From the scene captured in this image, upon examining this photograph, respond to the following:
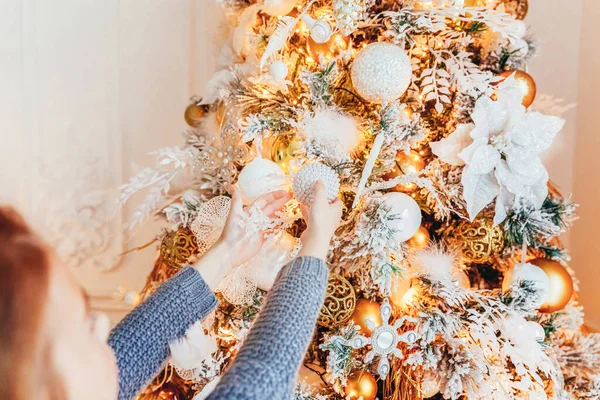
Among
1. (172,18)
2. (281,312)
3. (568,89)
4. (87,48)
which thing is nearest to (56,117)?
(87,48)

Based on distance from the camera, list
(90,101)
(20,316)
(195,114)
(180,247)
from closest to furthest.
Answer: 1. (20,316)
2. (180,247)
3. (195,114)
4. (90,101)

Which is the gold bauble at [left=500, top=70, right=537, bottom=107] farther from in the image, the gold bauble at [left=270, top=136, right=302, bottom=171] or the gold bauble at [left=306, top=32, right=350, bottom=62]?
the gold bauble at [left=270, top=136, right=302, bottom=171]

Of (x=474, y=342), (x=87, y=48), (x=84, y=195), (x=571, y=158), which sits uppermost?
(x=87, y=48)

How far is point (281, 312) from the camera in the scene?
0.50 m

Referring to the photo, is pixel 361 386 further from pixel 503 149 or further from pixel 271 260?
pixel 503 149

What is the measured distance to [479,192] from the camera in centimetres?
73

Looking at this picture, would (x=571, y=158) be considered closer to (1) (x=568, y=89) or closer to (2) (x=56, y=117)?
(1) (x=568, y=89)

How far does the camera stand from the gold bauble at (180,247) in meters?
0.87

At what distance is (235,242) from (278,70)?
0.93 ft

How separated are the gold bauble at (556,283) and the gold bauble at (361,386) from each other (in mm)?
348

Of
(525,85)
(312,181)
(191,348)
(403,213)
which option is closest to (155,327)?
(191,348)

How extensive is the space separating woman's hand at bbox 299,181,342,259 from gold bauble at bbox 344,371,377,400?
32 cm

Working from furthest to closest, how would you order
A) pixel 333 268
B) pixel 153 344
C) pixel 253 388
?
pixel 333 268 < pixel 153 344 < pixel 253 388

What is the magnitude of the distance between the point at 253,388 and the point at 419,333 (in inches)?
14.7
